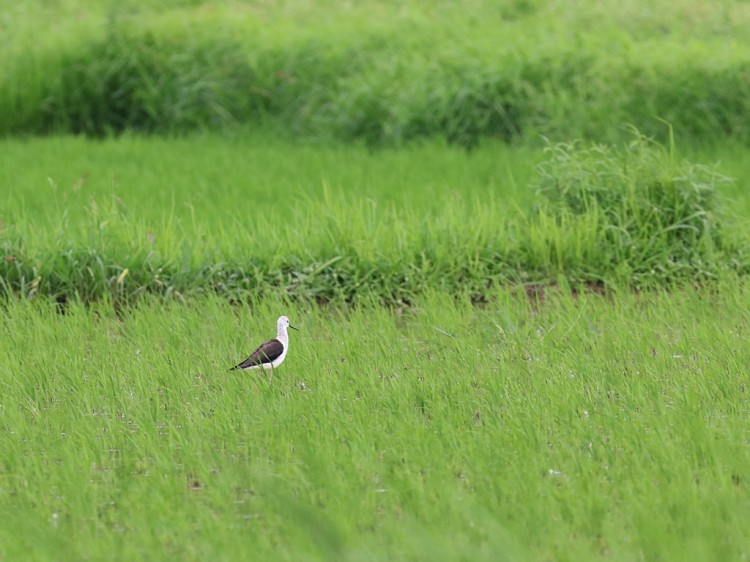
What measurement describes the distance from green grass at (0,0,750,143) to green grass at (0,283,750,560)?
4.18m

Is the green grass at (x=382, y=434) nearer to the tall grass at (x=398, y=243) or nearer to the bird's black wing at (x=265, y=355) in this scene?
the bird's black wing at (x=265, y=355)

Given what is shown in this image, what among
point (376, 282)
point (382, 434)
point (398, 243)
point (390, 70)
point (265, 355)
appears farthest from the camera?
point (390, 70)

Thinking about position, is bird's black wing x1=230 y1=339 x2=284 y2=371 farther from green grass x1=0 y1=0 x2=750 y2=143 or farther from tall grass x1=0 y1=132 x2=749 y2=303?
green grass x1=0 y1=0 x2=750 y2=143

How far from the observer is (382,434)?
14.1 ft

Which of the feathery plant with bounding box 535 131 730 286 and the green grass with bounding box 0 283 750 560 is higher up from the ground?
the green grass with bounding box 0 283 750 560

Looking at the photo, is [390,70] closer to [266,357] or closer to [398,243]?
[398,243]

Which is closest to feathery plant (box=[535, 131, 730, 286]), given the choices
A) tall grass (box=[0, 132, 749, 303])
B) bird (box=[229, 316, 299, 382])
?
tall grass (box=[0, 132, 749, 303])

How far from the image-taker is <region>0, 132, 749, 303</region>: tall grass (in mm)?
6605

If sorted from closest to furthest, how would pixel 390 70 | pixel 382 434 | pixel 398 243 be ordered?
pixel 382 434 → pixel 398 243 → pixel 390 70

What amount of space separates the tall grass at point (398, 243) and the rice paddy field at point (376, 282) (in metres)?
0.02

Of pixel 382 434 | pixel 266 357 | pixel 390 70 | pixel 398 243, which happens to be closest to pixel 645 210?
pixel 398 243

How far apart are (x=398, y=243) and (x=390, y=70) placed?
4331 millimetres

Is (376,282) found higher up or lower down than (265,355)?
lower down

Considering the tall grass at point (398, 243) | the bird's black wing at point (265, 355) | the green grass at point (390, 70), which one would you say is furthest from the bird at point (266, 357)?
→ the green grass at point (390, 70)
